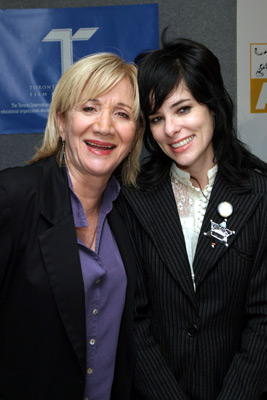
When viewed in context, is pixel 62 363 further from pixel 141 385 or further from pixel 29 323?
pixel 141 385

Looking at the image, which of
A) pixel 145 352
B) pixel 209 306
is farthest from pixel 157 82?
pixel 145 352

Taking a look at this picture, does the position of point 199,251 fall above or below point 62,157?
below

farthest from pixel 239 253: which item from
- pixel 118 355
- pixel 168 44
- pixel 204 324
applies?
pixel 168 44

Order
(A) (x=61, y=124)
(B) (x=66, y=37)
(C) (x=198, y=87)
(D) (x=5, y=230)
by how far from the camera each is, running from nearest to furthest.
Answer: (D) (x=5, y=230), (C) (x=198, y=87), (A) (x=61, y=124), (B) (x=66, y=37)

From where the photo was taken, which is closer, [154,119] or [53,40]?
[154,119]

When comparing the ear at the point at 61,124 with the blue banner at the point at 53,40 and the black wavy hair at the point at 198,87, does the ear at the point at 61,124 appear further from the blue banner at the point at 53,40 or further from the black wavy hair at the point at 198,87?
the blue banner at the point at 53,40

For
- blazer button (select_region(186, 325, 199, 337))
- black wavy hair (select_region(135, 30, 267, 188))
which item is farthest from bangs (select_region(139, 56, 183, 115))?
blazer button (select_region(186, 325, 199, 337))

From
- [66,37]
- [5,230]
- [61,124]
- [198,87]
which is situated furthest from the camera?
[66,37]

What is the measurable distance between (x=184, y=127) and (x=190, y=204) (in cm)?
22

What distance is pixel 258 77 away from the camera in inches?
65.0

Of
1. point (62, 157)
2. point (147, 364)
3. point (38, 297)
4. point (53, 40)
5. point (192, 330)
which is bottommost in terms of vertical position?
point (147, 364)

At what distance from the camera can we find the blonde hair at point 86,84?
1024mm

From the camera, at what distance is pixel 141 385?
1073 millimetres

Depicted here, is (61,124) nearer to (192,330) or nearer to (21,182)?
(21,182)
